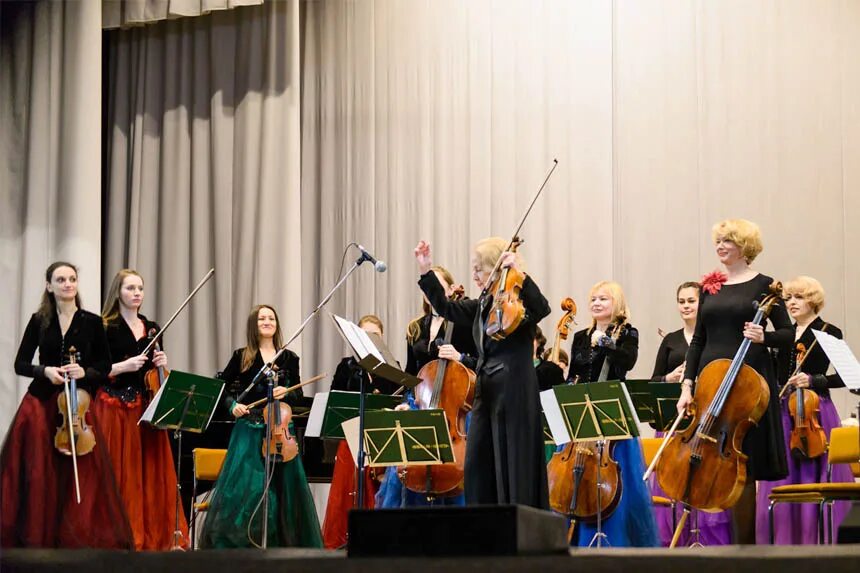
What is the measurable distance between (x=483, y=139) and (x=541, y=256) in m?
0.96

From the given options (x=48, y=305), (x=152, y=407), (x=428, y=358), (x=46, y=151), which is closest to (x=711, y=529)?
(x=428, y=358)

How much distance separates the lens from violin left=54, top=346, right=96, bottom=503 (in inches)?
194

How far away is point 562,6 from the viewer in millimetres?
8359

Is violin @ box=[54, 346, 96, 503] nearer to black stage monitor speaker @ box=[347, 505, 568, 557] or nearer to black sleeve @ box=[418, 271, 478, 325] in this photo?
black sleeve @ box=[418, 271, 478, 325]

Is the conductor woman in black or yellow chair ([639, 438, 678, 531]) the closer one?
the conductor woman in black

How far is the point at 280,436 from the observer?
245 inches

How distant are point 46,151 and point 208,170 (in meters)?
1.20

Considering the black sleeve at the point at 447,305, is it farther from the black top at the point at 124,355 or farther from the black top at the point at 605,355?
the black top at the point at 124,355

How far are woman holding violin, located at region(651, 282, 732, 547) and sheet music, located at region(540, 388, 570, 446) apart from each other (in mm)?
1193

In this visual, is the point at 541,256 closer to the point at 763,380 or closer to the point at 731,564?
the point at 763,380

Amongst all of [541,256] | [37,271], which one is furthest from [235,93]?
[541,256]

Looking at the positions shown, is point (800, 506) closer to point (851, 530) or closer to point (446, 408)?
point (446, 408)

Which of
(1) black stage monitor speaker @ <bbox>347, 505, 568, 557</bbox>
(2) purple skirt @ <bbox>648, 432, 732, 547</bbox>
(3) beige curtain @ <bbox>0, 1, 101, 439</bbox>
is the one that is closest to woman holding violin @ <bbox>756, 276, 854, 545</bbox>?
(2) purple skirt @ <bbox>648, 432, 732, 547</bbox>

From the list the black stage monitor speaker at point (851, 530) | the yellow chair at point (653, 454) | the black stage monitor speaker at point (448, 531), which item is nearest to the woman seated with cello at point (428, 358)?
the yellow chair at point (653, 454)
